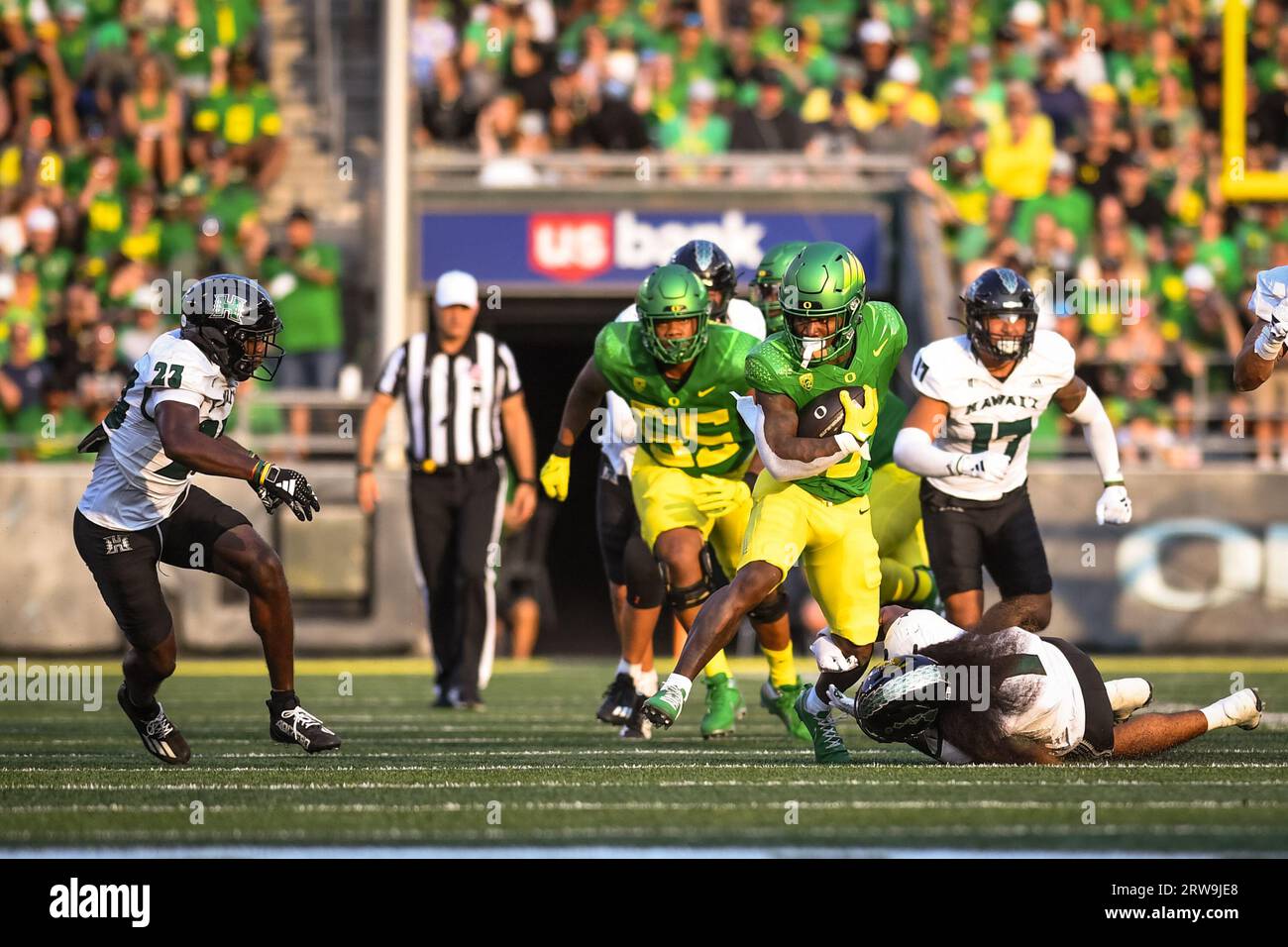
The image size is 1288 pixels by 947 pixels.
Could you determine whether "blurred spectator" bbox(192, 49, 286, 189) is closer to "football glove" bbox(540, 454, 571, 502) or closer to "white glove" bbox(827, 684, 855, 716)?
"football glove" bbox(540, 454, 571, 502)

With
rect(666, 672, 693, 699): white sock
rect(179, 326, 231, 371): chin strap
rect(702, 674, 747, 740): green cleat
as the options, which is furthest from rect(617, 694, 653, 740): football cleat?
rect(179, 326, 231, 371): chin strap

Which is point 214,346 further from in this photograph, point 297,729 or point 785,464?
point 785,464

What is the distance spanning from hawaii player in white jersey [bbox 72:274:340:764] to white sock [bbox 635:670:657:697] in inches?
71.8

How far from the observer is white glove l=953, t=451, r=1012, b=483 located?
7223 millimetres

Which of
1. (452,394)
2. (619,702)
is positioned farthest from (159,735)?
(452,394)

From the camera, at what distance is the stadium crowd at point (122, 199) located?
13969 mm

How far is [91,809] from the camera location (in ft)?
18.2

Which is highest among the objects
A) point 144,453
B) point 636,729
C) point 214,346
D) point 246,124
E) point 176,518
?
point 246,124

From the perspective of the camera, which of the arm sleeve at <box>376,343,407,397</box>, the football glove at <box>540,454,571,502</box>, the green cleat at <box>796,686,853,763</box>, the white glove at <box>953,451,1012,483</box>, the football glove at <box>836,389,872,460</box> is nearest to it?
the green cleat at <box>796,686,853,763</box>

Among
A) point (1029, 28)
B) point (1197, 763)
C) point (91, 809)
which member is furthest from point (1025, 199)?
point (91, 809)

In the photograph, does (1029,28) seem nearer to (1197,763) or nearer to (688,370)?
(688,370)

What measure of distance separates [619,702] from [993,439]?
1774mm

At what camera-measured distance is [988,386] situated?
7.64 metres

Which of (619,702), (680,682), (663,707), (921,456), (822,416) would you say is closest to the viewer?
(663,707)
